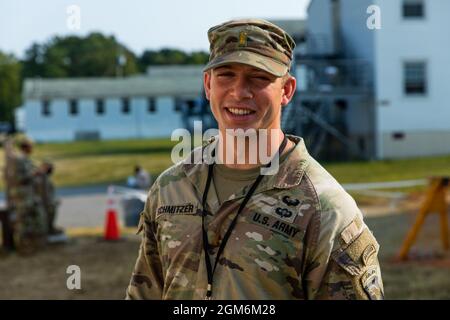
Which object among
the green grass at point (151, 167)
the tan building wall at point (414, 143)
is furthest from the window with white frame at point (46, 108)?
the tan building wall at point (414, 143)

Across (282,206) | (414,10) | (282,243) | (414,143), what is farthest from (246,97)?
(414,10)

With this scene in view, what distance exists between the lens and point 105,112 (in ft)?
184

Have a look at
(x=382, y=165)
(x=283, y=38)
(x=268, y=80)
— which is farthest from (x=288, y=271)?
(x=382, y=165)

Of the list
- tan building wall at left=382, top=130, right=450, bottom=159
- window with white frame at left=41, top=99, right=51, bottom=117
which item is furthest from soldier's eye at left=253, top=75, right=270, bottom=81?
window with white frame at left=41, top=99, right=51, bottom=117

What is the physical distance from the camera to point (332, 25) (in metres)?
27.9

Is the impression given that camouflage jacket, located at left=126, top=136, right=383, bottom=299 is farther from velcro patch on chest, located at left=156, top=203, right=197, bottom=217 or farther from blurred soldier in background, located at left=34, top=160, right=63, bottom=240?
blurred soldier in background, located at left=34, top=160, right=63, bottom=240

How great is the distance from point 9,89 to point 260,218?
7356 cm

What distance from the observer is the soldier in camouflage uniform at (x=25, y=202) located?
1095 cm

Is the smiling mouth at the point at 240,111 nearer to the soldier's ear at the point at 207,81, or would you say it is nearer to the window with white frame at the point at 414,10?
the soldier's ear at the point at 207,81

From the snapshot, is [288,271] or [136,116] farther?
[136,116]

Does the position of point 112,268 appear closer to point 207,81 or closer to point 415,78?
point 207,81

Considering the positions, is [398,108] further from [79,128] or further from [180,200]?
[79,128]

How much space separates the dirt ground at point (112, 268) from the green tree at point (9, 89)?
61054mm
